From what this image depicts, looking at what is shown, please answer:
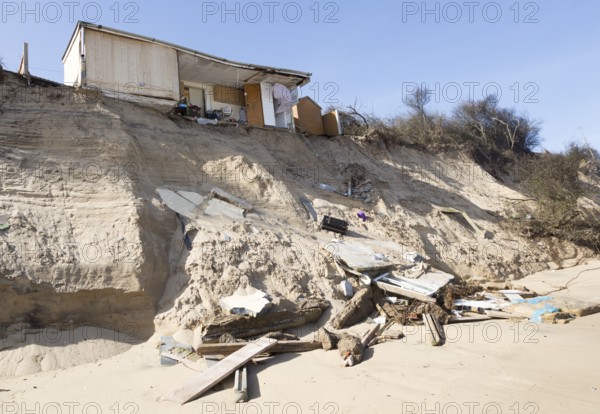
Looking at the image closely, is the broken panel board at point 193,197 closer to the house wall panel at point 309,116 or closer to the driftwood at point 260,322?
the driftwood at point 260,322

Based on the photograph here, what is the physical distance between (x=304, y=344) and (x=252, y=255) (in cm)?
277

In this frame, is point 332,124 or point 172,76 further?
point 332,124

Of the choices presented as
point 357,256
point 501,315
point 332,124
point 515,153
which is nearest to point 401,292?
point 357,256

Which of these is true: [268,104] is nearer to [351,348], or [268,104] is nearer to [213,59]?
[213,59]

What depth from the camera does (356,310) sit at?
8148 mm

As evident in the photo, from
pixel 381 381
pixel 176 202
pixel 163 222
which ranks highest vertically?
pixel 176 202

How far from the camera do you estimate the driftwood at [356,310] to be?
7835 millimetres

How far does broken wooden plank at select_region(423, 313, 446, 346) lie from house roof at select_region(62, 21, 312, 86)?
10.4 meters

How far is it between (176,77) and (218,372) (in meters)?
10.2

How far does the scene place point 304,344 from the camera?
21.8 ft

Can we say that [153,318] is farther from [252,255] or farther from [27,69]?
[27,69]

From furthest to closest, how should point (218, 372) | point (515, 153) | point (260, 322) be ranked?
point (515, 153) < point (260, 322) < point (218, 372)

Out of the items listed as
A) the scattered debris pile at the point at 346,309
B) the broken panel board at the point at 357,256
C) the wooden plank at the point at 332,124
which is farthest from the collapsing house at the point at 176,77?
the broken panel board at the point at 357,256

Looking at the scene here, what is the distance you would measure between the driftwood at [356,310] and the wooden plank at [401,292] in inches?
13.1
